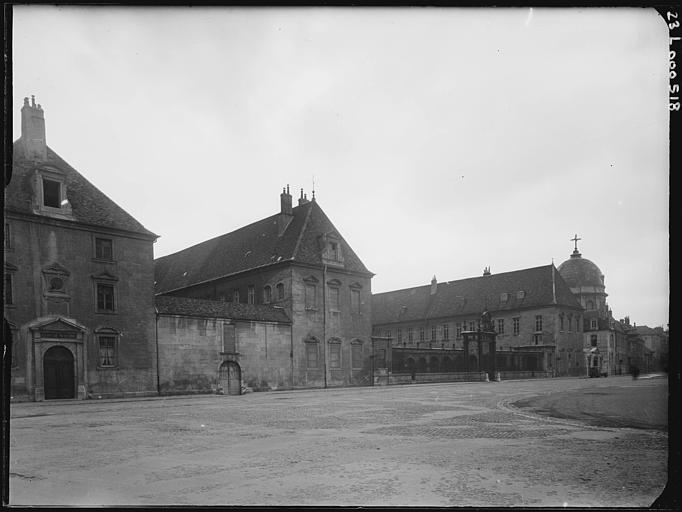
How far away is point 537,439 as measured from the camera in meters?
9.42

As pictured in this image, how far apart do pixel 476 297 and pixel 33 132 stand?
54.7 meters

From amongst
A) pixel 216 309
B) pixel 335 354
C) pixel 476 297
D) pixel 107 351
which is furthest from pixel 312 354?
pixel 476 297

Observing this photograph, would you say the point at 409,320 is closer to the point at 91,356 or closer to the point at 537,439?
the point at 91,356

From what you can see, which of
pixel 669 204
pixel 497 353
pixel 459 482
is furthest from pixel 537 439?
pixel 497 353

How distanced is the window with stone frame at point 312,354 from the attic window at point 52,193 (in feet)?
58.2

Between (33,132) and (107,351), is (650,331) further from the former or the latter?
(33,132)

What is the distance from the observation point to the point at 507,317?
219 feet

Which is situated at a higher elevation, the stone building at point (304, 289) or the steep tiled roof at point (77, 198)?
the steep tiled roof at point (77, 198)

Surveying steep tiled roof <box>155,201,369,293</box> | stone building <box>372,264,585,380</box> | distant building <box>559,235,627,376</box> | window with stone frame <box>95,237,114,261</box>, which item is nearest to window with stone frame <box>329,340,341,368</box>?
steep tiled roof <box>155,201,369,293</box>

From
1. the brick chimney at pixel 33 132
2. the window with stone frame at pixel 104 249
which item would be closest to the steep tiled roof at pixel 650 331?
the window with stone frame at pixel 104 249

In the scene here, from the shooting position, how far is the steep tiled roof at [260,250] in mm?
39562

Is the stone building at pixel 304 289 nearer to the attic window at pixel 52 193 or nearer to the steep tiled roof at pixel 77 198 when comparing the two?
the steep tiled roof at pixel 77 198

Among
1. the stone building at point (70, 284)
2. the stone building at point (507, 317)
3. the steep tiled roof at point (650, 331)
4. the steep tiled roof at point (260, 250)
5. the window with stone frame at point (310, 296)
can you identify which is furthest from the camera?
the stone building at point (507, 317)

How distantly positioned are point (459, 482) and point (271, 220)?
3906 cm
